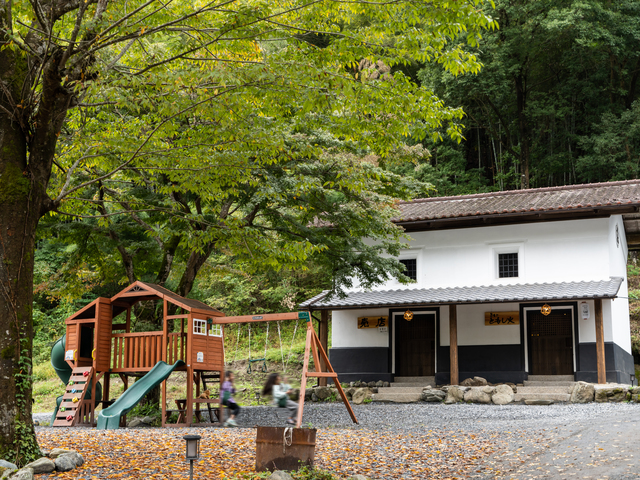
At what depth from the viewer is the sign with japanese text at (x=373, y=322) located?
20281 millimetres

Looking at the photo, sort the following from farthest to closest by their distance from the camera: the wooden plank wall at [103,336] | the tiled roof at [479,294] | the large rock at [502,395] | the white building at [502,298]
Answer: the white building at [502,298]
the tiled roof at [479,294]
the large rock at [502,395]
the wooden plank wall at [103,336]

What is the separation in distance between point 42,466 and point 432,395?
11.9 m

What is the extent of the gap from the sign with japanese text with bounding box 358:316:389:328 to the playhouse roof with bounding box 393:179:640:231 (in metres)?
3.17

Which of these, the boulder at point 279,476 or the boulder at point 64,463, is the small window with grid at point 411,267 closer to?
the boulder at point 279,476

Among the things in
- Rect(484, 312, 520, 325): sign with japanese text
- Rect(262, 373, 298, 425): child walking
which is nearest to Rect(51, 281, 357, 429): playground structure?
Rect(262, 373, 298, 425): child walking

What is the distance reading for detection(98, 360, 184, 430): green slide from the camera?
11570 mm

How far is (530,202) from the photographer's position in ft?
64.4

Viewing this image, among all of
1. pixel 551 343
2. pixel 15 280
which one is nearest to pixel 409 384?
pixel 551 343

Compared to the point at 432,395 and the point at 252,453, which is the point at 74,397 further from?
the point at 432,395

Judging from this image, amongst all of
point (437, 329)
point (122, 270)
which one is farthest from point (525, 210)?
point (122, 270)

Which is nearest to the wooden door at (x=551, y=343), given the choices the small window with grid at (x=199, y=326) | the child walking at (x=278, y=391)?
the small window with grid at (x=199, y=326)

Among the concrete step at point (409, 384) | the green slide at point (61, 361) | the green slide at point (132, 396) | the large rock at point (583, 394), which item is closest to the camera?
the green slide at point (132, 396)

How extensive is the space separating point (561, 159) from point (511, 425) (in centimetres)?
2273

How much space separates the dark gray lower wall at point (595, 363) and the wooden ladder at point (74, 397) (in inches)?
515
